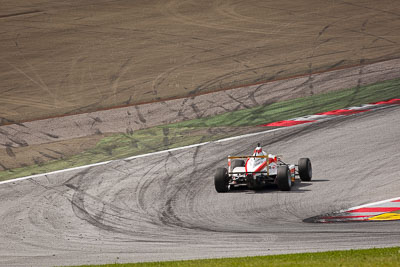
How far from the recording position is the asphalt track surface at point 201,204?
1526cm

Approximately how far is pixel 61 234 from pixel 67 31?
25136 millimetres

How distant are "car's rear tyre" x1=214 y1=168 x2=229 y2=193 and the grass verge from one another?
20.5ft

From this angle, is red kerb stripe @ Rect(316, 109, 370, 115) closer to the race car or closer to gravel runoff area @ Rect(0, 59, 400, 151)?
gravel runoff area @ Rect(0, 59, 400, 151)

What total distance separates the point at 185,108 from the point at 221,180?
35.6ft

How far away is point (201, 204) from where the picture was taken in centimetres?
2011

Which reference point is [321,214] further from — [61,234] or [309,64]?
[309,64]

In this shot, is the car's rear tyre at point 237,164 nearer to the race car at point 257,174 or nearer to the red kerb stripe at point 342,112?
the race car at point 257,174

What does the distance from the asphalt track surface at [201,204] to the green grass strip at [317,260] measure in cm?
109

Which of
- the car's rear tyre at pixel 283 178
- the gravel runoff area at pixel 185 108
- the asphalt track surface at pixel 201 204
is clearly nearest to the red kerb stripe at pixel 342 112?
the asphalt track surface at pixel 201 204

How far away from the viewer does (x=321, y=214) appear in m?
18.3

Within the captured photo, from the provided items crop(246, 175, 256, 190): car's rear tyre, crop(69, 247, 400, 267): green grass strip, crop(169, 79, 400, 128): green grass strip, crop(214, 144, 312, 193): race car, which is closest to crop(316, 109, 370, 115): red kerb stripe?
crop(169, 79, 400, 128): green grass strip

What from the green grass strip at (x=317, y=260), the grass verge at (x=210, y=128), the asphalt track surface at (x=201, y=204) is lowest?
the green grass strip at (x=317, y=260)

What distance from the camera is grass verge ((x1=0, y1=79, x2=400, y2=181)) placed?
26.2 m

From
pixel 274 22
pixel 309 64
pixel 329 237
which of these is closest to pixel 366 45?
pixel 309 64
